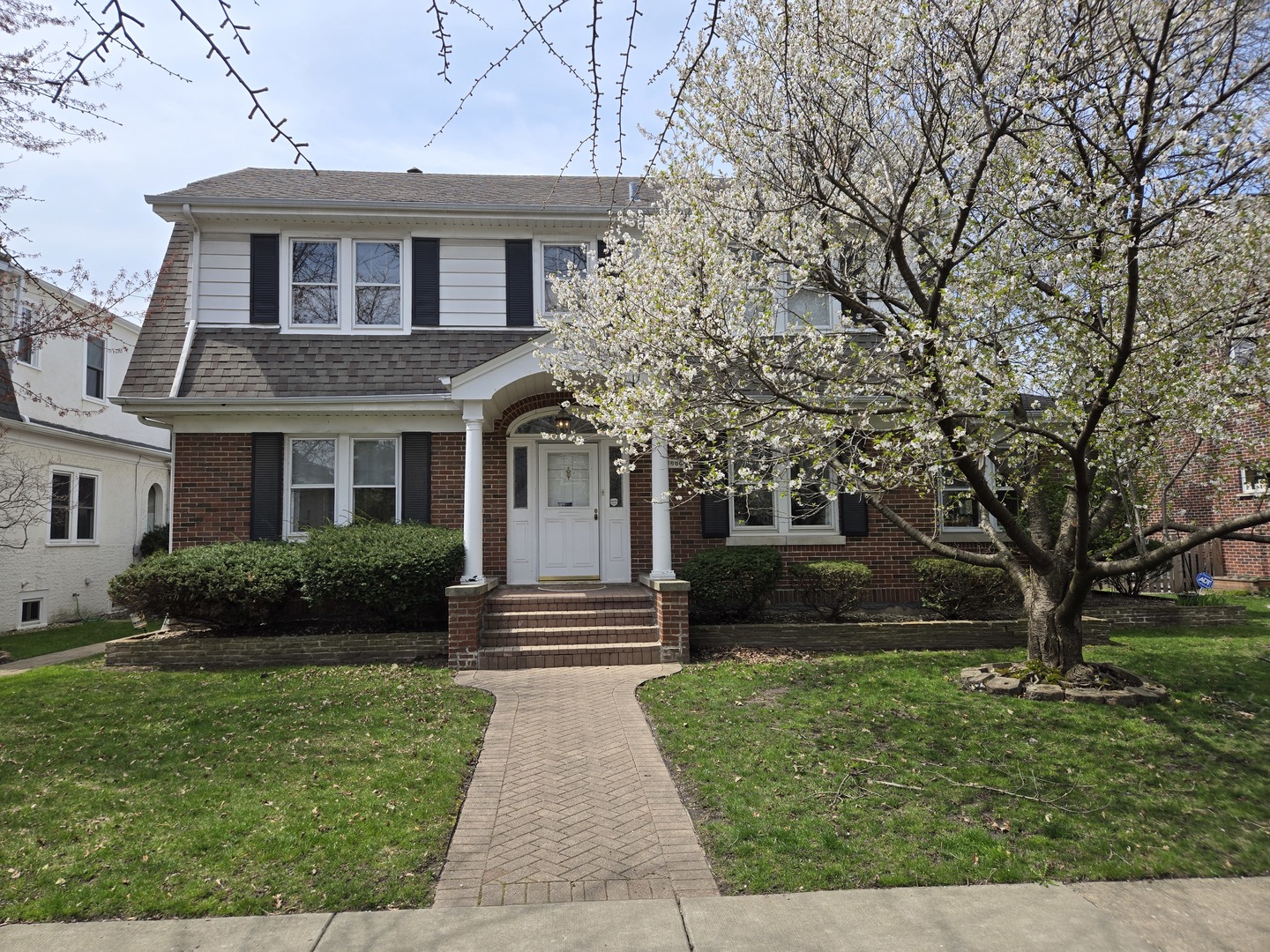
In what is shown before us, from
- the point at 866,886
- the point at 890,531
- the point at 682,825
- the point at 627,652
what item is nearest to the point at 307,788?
the point at 682,825

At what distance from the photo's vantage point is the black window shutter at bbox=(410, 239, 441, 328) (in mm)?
11656

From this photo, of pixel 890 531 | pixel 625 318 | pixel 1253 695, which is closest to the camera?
pixel 1253 695

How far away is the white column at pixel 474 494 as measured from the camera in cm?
970

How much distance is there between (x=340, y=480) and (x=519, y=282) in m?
3.95

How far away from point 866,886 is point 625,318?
5452 mm

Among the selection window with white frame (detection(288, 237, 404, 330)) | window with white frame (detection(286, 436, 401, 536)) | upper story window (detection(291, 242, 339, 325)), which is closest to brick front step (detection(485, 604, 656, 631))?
window with white frame (detection(286, 436, 401, 536))

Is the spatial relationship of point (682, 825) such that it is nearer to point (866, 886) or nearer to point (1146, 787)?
point (866, 886)

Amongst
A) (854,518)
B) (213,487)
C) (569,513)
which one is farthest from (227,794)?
(854,518)

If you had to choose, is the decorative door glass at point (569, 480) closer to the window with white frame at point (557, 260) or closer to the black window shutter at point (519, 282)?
the black window shutter at point (519, 282)

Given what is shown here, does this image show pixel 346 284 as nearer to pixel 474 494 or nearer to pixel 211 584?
pixel 474 494

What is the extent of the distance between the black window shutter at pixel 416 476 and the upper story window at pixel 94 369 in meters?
9.63

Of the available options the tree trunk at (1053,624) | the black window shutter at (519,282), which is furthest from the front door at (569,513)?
the tree trunk at (1053,624)

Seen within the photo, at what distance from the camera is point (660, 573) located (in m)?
9.61

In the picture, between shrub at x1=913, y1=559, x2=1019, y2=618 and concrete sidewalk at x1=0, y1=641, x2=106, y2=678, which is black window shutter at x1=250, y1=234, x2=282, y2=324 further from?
shrub at x1=913, y1=559, x2=1019, y2=618
